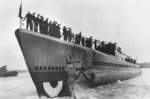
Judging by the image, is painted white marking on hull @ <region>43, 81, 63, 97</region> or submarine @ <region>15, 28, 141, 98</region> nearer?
submarine @ <region>15, 28, 141, 98</region>

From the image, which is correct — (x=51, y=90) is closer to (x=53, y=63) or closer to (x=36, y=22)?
(x=53, y=63)

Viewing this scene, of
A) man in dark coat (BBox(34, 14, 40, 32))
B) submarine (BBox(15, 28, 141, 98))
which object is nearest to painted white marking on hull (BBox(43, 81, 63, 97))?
submarine (BBox(15, 28, 141, 98))

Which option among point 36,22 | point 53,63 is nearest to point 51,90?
point 53,63

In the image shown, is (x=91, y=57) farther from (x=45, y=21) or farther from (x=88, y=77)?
(x=45, y=21)

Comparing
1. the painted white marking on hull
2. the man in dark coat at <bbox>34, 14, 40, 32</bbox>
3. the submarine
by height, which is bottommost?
the painted white marking on hull

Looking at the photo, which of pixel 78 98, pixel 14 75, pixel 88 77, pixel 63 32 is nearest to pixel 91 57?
pixel 88 77

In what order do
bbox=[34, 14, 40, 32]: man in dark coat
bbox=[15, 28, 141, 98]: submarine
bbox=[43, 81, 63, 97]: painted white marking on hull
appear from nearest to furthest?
bbox=[15, 28, 141, 98]: submarine
bbox=[43, 81, 63, 97]: painted white marking on hull
bbox=[34, 14, 40, 32]: man in dark coat

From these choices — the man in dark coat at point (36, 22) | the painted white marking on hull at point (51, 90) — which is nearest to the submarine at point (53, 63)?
the painted white marking on hull at point (51, 90)

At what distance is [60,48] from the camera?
12516 millimetres

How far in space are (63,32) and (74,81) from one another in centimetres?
337

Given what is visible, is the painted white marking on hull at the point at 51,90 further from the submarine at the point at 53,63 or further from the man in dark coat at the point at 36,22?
the man in dark coat at the point at 36,22

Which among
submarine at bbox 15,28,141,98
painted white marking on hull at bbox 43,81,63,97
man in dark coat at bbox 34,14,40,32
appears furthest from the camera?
man in dark coat at bbox 34,14,40,32

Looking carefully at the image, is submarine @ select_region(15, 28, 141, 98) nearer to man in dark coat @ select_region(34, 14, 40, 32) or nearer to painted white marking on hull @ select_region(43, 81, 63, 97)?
painted white marking on hull @ select_region(43, 81, 63, 97)

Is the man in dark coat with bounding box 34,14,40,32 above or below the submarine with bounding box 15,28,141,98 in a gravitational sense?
above
